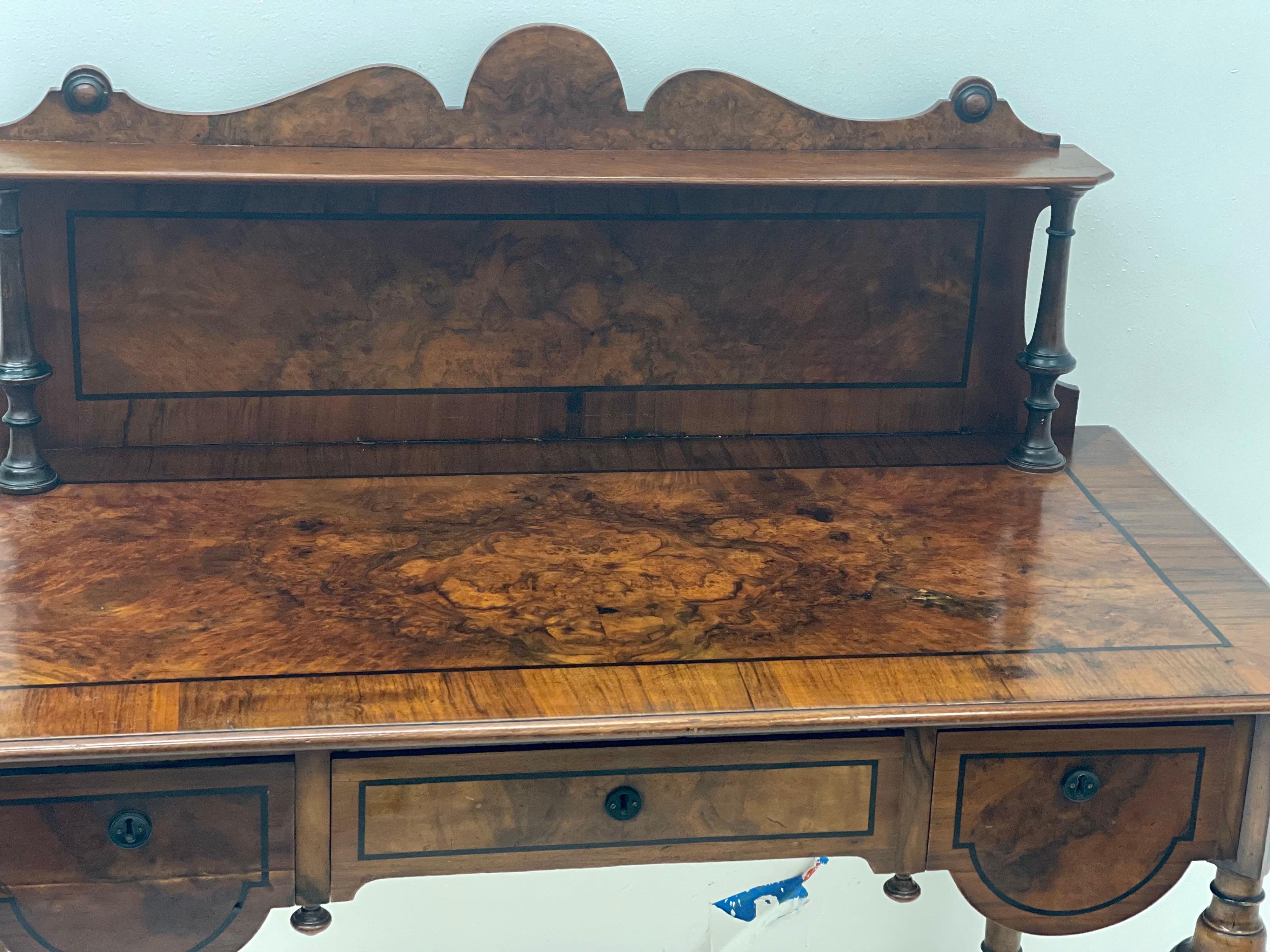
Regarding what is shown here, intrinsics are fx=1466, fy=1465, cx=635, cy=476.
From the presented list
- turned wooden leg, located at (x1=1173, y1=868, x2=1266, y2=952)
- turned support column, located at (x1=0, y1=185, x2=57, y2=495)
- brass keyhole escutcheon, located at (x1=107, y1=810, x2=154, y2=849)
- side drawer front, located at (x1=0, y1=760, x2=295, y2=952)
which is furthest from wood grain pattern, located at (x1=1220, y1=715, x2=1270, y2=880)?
turned support column, located at (x1=0, y1=185, x2=57, y2=495)

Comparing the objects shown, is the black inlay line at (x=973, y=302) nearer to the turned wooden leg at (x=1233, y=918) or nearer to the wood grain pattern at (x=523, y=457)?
the wood grain pattern at (x=523, y=457)

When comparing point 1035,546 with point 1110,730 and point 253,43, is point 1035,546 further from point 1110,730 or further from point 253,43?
point 253,43

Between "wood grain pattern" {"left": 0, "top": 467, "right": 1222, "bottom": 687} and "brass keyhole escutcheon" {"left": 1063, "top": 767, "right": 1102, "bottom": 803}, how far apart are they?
4.6 inches

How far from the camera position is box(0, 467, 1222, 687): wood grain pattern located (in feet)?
4.25

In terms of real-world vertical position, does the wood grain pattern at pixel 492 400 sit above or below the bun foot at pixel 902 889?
above

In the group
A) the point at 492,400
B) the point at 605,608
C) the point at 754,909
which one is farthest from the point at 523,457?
the point at 754,909

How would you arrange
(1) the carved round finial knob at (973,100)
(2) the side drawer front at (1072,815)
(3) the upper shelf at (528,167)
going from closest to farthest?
(2) the side drawer front at (1072,815) → (3) the upper shelf at (528,167) → (1) the carved round finial knob at (973,100)

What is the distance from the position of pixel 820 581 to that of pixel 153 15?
3.08 feet

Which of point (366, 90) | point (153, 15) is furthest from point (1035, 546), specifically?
point (153, 15)

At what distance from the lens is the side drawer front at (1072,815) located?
1.31m

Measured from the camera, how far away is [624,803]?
1295mm

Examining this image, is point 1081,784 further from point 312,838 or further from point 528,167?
point 528,167

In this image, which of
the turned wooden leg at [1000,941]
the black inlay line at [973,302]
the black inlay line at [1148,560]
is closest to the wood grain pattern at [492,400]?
the black inlay line at [973,302]

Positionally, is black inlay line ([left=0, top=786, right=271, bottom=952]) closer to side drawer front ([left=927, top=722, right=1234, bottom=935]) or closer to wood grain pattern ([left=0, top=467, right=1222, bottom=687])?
wood grain pattern ([left=0, top=467, right=1222, bottom=687])
